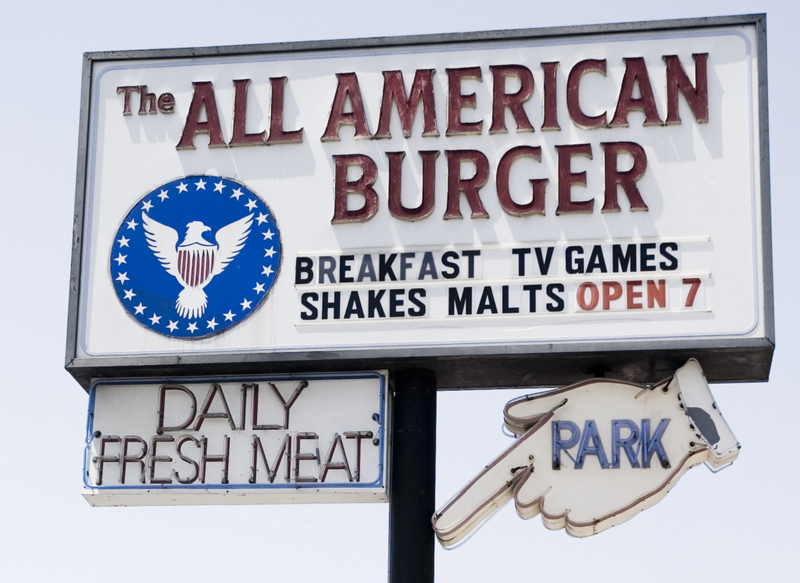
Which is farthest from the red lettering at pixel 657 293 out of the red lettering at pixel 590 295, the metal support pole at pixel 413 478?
the metal support pole at pixel 413 478

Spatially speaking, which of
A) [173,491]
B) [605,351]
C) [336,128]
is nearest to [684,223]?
[605,351]

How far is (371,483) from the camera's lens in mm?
13742

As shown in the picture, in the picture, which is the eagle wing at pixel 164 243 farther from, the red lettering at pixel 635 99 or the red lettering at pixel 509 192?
the red lettering at pixel 635 99

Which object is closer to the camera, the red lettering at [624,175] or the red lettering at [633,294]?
the red lettering at [633,294]

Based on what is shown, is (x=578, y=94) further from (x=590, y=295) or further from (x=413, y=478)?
(x=413, y=478)

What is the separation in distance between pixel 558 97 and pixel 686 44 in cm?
110

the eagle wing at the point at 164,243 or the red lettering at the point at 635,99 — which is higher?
the red lettering at the point at 635,99

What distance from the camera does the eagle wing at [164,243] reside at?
14.5m

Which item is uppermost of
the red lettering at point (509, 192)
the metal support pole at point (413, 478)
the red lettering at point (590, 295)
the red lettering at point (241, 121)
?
the red lettering at point (241, 121)

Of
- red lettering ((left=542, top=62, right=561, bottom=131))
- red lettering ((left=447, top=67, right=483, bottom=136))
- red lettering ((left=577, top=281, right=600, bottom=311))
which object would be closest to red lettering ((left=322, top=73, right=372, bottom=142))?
red lettering ((left=447, top=67, right=483, bottom=136))

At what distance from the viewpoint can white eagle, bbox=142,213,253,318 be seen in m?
14.4

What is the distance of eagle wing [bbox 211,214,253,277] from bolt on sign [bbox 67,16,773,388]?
0.02 meters

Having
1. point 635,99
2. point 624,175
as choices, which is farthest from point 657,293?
point 635,99

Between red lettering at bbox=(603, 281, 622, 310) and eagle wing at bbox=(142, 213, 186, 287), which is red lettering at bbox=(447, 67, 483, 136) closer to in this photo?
red lettering at bbox=(603, 281, 622, 310)
